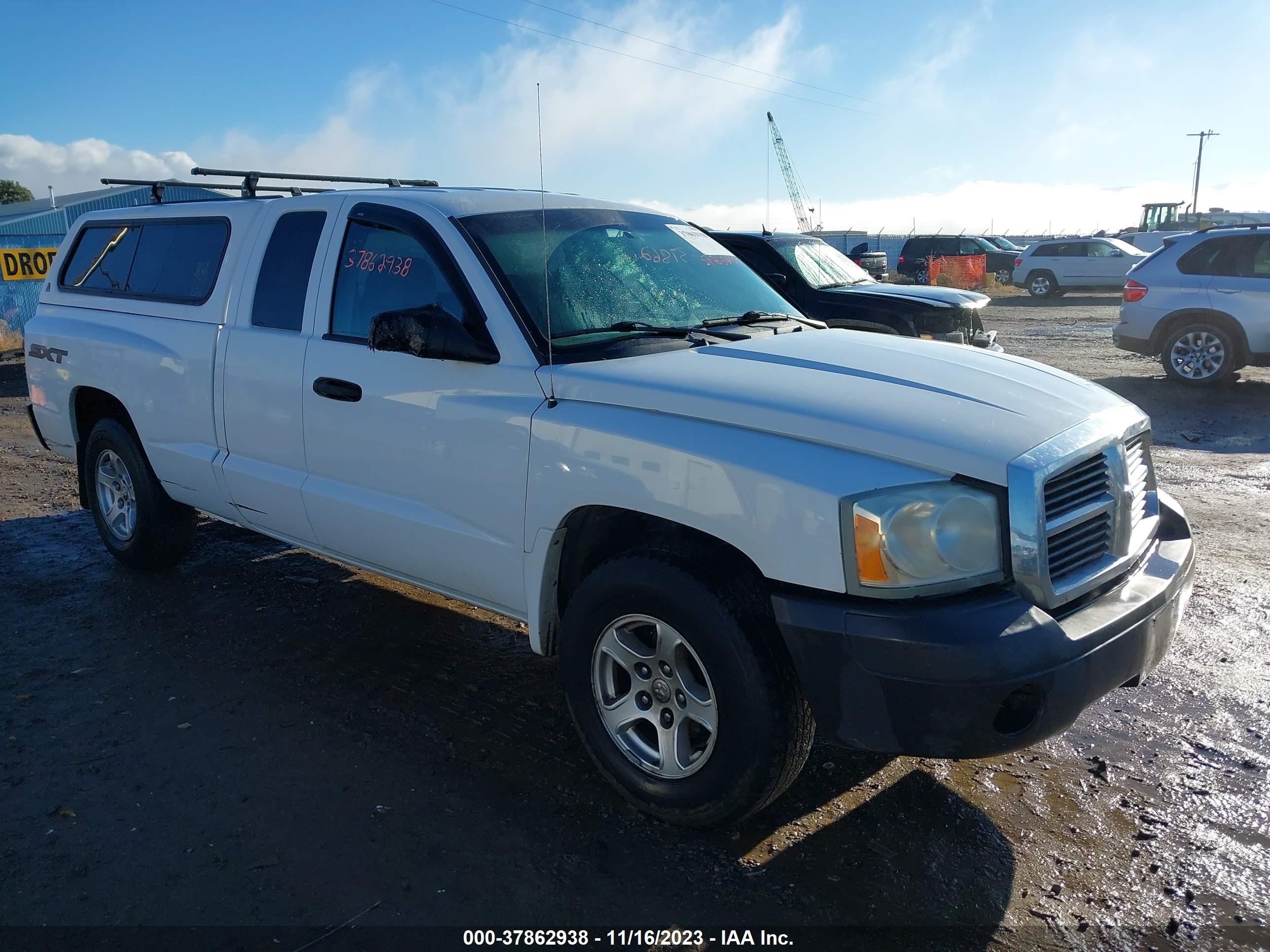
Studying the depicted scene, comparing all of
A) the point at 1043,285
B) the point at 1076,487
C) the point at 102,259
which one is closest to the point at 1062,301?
the point at 1043,285

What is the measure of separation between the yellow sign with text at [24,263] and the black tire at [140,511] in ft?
35.4

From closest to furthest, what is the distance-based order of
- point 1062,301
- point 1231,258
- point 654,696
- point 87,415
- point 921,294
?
point 654,696 < point 87,415 < point 921,294 < point 1231,258 < point 1062,301

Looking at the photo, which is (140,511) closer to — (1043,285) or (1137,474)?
(1137,474)

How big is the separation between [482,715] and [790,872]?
4.84ft

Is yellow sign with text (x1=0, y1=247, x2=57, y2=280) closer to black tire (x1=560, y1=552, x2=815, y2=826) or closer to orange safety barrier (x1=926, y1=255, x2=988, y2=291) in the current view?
black tire (x1=560, y1=552, x2=815, y2=826)

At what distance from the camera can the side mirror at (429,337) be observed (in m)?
3.53

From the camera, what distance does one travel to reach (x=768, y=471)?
2.84 metres

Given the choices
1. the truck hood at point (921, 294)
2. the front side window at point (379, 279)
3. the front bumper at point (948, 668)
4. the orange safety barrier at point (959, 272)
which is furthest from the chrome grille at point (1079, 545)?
the orange safety barrier at point (959, 272)

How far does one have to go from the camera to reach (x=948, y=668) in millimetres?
2615

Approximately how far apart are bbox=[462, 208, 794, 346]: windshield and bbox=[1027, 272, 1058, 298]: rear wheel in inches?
1062

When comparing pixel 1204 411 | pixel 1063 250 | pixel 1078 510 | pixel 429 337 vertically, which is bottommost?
pixel 1204 411

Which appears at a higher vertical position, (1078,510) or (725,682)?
(1078,510)

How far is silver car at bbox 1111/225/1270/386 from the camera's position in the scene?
11180mm

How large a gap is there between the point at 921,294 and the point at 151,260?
7422mm
